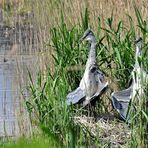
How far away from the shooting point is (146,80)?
493cm

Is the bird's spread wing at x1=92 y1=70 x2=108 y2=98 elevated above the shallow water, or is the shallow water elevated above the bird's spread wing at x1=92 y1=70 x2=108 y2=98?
the bird's spread wing at x1=92 y1=70 x2=108 y2=98

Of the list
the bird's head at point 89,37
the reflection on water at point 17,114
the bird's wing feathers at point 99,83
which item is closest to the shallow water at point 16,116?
the reflection on water at point 17,114

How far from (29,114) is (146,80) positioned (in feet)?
4.92

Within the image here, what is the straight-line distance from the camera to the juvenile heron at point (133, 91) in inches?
195

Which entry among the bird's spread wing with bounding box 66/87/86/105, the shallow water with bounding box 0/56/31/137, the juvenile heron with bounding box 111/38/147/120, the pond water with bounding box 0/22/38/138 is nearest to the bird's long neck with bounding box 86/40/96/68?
the bird's spread wing with bounding box 66/87/86/105

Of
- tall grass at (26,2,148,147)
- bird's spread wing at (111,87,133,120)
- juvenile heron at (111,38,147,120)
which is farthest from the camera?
tall grass at (26,2,148,147)

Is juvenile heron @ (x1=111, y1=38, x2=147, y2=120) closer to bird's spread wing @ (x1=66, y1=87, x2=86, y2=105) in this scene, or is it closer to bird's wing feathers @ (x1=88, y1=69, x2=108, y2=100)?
bird's wing feathers @ (x1=88, y1=69, x2=108, y2=100)

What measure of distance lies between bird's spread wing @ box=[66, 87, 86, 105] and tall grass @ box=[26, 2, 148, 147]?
0.07 m

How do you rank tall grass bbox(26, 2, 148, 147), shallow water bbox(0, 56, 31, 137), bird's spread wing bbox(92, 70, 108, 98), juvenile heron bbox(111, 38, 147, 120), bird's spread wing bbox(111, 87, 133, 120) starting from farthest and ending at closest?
shallow water bbox(0, 56, 31, 137) < tall grass bbox(26, 2, 148, 147) < bird's spread wing bbox(92, 70, 108, 98) < bird's spread wing bbox(111, 87, 133, 120) < juvenile heron bbox(111, 38, 147, 120)

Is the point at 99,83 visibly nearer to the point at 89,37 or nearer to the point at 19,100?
the point at 89,37

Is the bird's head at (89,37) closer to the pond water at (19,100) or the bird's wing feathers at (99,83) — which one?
the bird's wing feathers at (99,83)

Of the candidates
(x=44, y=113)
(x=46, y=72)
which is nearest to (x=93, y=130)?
(x=44, y=113)

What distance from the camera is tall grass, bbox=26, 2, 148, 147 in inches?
217

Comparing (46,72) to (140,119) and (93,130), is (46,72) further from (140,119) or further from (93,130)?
(140,119)
